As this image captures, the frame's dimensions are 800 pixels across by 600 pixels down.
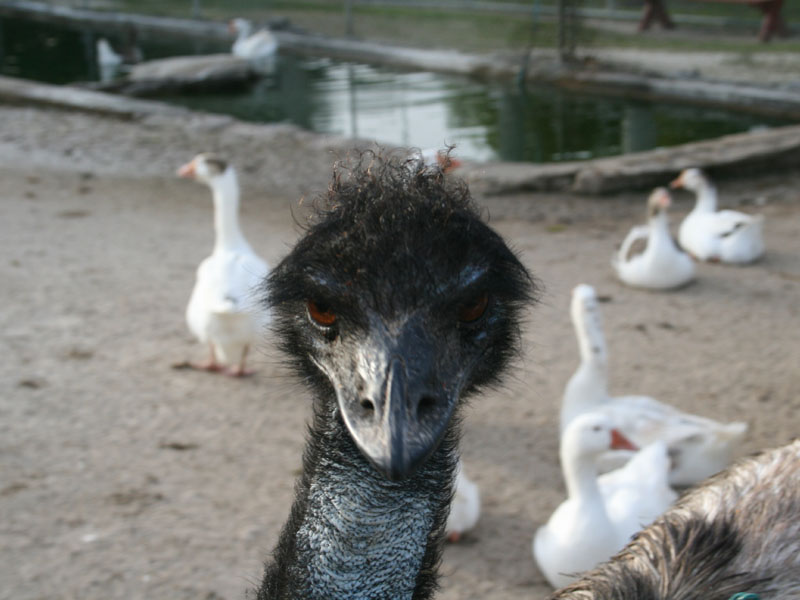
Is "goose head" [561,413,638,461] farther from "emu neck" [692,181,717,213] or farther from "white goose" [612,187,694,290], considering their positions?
"emu neck" [692,181,717,213]

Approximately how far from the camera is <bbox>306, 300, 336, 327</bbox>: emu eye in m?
1.60

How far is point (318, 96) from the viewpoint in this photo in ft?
41.0

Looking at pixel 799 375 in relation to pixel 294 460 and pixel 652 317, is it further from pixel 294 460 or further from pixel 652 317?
pixel 294 460

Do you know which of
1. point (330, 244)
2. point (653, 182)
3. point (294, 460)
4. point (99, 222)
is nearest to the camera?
point (330, 244)

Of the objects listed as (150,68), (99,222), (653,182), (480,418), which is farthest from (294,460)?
(150,68)

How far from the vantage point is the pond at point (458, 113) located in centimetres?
1002

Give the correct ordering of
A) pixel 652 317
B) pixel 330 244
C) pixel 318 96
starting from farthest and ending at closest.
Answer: pixel 318 96
pixel 652 317
pixel 330 244

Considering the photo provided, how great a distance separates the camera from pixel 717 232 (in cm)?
666

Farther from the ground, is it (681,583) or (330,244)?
(330,244)

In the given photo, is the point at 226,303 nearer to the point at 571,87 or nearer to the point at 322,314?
the point at 322,314

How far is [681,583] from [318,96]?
11000 millimetres

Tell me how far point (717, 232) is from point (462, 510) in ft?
12.7

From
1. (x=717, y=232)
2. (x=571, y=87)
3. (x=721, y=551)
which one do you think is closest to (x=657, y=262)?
(x=717, y=232)

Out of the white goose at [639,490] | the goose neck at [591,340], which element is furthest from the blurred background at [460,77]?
the white goose at [639,490]
